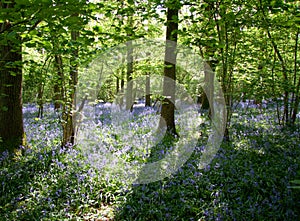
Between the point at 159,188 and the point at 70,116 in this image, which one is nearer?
the point at 159,188

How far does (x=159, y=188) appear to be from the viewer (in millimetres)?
4871

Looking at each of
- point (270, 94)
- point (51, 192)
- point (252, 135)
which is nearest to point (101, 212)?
point (51, 192)

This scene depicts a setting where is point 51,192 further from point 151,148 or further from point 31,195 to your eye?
point 151,148

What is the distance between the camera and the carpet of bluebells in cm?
414

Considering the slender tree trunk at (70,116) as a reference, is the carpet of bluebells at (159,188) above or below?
below

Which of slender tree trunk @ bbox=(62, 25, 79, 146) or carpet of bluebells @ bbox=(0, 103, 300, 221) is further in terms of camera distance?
slender tree trunk @ bbox=(62, 25, 79, 146)

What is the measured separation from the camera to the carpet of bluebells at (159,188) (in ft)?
13.6

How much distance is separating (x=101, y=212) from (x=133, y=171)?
4.13 ft

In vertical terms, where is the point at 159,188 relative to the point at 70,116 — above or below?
below

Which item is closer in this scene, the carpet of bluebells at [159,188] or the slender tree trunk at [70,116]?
the carpet of bluebells at [159,188]

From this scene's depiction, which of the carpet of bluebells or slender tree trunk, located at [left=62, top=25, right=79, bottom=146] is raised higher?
slender tree trunk, located at [left=62, top=25, right=79, bottom=146]

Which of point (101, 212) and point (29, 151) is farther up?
point (29, 151)

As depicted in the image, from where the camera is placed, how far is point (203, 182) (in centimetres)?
491

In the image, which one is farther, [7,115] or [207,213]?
[7,115]
